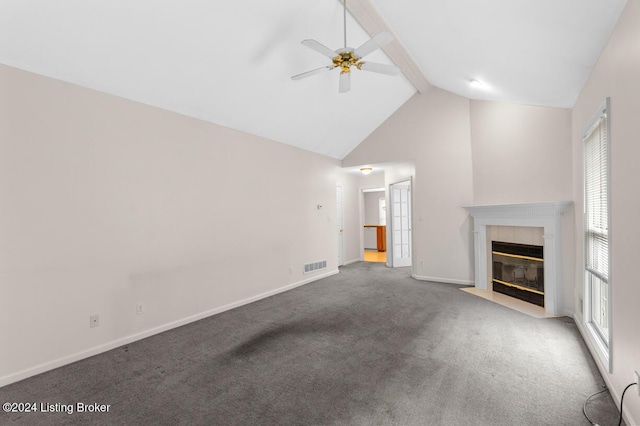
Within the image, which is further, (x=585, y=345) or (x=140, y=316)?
(x=140, y=316)

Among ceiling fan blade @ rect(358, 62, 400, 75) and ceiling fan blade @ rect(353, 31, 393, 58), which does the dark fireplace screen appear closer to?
ceiling fan blade @ rect(358, 62, 400, 75)

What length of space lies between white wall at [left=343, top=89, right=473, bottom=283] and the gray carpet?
71.5 inches

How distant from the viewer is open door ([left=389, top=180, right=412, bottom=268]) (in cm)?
757

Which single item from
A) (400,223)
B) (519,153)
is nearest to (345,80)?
(519,153)

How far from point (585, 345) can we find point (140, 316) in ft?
15.7

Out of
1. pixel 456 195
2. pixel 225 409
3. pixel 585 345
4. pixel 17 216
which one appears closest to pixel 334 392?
pixel 225 409

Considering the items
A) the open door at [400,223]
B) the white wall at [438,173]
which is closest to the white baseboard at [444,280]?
the white wall at [438,173]

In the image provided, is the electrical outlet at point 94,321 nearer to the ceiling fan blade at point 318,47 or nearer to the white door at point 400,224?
the ceiling fan blade at point 318,47

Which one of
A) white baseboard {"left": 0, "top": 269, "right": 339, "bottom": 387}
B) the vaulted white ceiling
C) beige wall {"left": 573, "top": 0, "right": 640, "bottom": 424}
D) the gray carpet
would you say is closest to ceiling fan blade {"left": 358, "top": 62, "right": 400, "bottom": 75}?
the vaulted white ceiling

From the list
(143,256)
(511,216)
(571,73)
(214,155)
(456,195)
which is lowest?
(143,256)

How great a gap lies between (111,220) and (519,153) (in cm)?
569

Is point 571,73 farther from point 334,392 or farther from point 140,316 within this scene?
point 140,316

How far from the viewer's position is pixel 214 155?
4.43 metres

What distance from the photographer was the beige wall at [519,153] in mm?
4344
